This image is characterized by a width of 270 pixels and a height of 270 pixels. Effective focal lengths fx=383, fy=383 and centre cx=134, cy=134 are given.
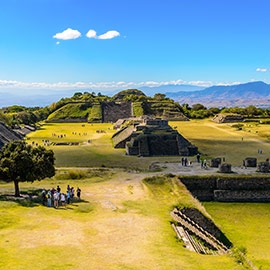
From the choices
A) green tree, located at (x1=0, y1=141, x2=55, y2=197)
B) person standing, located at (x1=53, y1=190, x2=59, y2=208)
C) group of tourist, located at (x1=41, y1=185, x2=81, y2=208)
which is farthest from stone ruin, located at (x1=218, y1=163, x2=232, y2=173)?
person standing, located at (x1=53, y1=190, x2=59, y2=208)

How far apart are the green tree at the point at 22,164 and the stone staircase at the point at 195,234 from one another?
9.07 m

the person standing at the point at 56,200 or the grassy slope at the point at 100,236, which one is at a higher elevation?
the person standing at the point at 56,200

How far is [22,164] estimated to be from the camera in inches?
939

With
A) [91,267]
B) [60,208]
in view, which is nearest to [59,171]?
[60,208]

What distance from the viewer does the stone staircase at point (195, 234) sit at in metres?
17.8

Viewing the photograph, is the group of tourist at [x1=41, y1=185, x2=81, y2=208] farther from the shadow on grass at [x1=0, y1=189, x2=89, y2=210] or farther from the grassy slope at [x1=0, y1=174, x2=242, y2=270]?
the grassy slope at [x1=0, y1=174, x2=242, y2=270]

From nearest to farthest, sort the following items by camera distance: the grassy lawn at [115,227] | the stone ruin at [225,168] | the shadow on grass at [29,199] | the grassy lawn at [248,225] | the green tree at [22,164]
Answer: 1. the grassy lawn at [115,227]
2. the grassy lawn at [248,225]
3. the shadow on grass at [29,199]
4. the green tree at [22,164]
5. the stone ruin at [225,168]

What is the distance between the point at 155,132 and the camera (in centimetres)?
5384

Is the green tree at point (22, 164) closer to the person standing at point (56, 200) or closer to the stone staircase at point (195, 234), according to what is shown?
the person standing at point (56, 200)

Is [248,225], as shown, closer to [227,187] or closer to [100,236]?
[227,187]

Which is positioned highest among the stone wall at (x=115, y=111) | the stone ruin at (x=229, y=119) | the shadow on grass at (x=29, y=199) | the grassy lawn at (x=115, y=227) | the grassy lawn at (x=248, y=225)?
the stone wall at (x=115, y=111)

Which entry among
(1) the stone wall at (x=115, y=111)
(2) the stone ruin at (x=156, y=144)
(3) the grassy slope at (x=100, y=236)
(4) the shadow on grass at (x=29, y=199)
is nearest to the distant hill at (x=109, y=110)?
(1) the stone wall at (x=115, y=111)

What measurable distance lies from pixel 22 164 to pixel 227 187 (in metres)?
16.5

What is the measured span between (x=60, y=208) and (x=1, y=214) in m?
3.49
